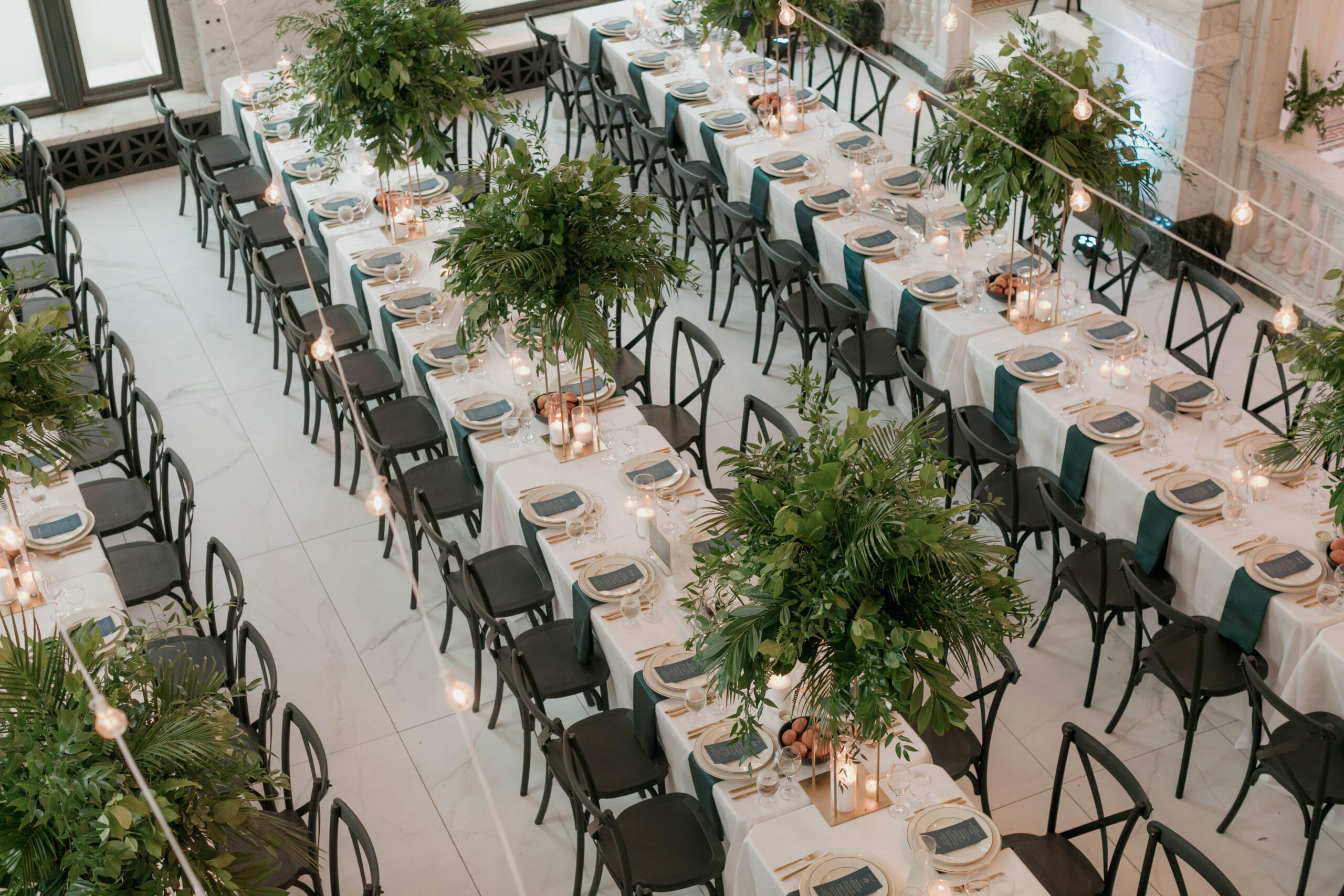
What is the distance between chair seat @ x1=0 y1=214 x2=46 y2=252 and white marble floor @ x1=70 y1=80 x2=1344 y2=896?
0.64 m

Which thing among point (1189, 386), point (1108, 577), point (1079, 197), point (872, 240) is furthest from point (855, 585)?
point (872, 240)

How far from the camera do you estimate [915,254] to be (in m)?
7.52

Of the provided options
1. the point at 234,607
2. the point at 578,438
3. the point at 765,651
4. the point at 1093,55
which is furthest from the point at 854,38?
the point at 765,651

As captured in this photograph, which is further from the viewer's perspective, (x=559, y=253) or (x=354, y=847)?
(x=559, y=253)

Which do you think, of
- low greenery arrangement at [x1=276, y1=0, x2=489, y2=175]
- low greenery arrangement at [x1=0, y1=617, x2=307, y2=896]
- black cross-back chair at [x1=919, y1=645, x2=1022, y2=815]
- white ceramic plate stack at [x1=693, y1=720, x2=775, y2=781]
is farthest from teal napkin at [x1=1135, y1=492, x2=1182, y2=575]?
low greenery arrangement at [x1=276, y1=0, x2=489, y2=175]

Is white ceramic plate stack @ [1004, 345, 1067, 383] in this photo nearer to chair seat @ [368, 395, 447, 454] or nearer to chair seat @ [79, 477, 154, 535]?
chair seat @ [368, 395, 447, 454]

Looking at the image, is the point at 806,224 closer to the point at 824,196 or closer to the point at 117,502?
the point at 824,196

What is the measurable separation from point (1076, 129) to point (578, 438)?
8.50 ft

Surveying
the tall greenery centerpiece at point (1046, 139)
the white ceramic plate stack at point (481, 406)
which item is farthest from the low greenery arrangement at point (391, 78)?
the tall greenery centerpiece at point (1046, 139)

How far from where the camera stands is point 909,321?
7.21m

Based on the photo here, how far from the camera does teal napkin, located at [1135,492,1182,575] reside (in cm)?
573

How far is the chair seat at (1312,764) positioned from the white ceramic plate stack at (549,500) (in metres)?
2.76

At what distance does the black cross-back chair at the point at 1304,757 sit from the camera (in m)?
4.76

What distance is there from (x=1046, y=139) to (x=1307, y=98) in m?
2.85
